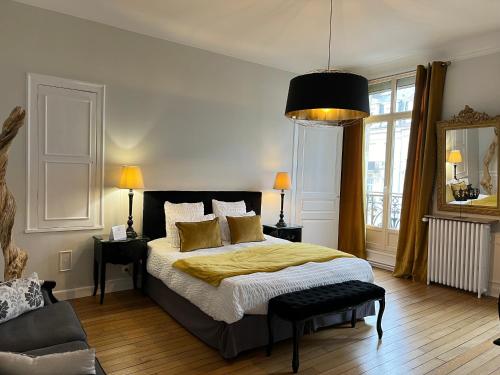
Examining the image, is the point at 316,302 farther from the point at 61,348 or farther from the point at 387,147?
the point at 387,147

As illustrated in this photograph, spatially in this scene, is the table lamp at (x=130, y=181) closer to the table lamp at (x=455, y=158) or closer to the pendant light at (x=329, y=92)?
the pendant light at (x=329, y=92)

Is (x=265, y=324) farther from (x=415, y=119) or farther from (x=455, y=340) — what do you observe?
(x=415, y=119)

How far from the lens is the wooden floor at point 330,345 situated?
8.86 ft

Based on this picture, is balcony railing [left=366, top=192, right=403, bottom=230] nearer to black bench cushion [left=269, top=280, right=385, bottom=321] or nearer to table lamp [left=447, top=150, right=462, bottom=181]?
table lamp [left=447, top=150, right=462, bottom=181]

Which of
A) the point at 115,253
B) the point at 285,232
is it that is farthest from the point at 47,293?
the point at 285,232

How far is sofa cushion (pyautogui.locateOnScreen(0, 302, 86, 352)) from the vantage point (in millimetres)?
1968

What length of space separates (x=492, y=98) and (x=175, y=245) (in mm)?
4059

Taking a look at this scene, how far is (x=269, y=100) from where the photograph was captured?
17.8ft

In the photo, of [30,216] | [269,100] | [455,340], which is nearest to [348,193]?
[269,100]

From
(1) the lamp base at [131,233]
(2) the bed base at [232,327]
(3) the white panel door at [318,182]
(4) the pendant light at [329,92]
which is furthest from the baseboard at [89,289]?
(4) the pendant light at [329,92]

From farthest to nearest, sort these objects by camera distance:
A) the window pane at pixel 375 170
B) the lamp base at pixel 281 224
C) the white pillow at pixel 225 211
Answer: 1. the window pane at pixel 375 170
2. the lamp base at pixel 281 224
3. the white pillow at pixel 225 211

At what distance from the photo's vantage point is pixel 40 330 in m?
2.12

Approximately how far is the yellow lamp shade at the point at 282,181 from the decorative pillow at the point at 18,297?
3340mm

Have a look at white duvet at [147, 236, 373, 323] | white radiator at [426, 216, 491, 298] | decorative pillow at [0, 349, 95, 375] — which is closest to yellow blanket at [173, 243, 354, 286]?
white duvet at [147, 236, 373, 323]
